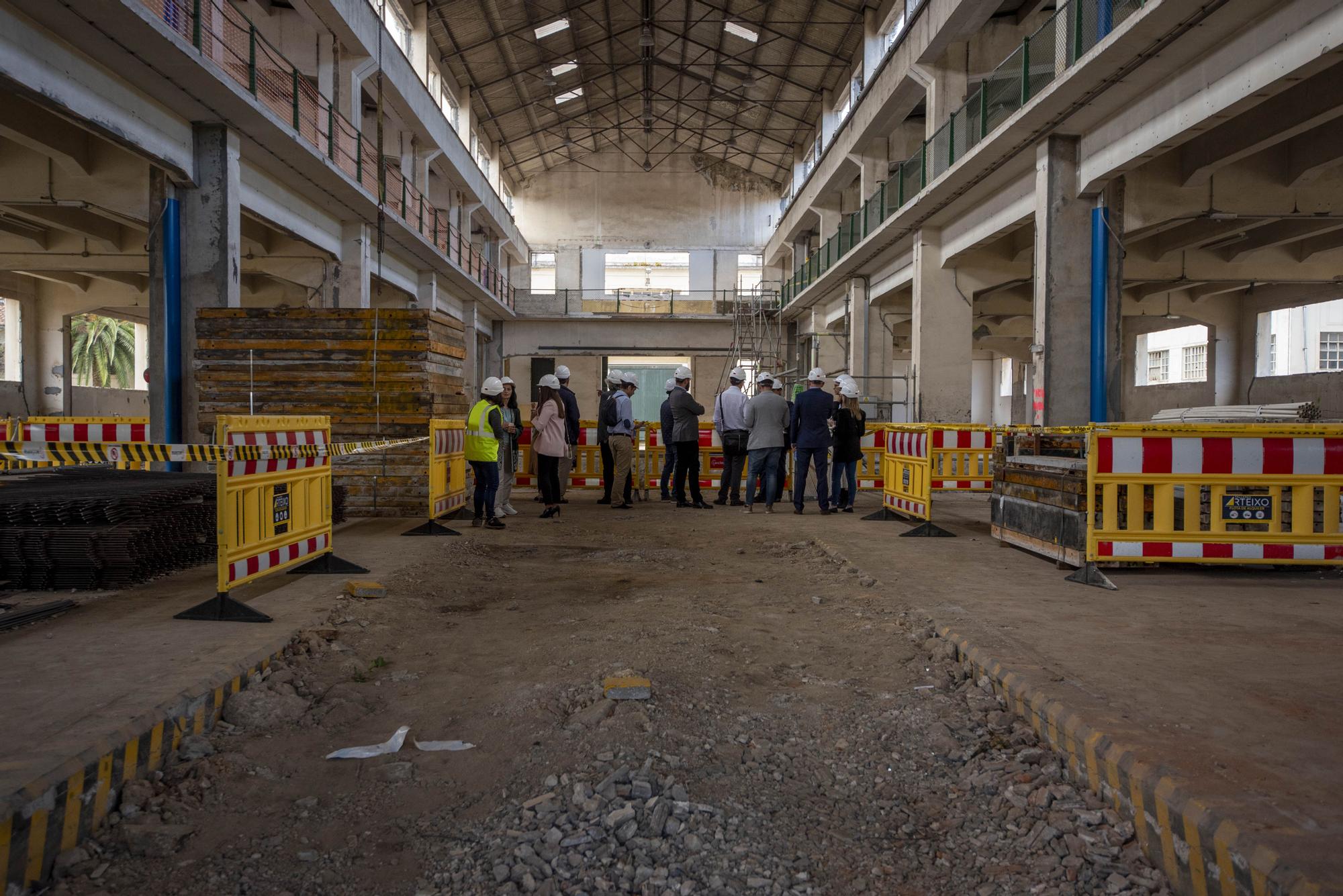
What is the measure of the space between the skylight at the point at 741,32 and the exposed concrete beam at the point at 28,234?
19.5 metres

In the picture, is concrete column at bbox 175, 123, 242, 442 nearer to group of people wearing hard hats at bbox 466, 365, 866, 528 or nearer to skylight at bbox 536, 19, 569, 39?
group of people wearing hard hats at bbox 466, 365, 866, 528

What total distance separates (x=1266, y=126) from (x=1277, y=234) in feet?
21.4

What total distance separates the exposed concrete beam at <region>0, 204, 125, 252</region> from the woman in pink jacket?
10.1 metres

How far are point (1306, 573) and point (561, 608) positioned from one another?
221 inches

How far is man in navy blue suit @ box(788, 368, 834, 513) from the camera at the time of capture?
11070 mm

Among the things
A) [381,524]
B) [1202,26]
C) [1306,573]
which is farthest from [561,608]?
[1202,26]

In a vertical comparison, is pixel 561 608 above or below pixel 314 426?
below

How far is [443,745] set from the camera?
3334 millimetres

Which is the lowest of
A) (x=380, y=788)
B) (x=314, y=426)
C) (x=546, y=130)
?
(x=380, y=788)

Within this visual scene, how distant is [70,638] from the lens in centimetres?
441

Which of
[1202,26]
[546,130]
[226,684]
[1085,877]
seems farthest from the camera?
[546,130]

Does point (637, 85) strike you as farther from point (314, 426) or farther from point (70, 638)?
point (70, 638)

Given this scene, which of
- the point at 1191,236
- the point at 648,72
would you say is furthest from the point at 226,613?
the point at 648,72

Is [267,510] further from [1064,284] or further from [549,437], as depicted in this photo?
[1064,284]
